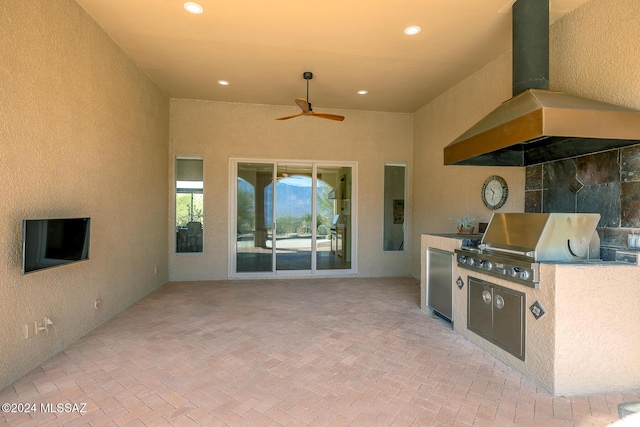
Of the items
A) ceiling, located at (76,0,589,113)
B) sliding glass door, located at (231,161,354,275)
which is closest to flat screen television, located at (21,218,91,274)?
ceiling, located at (76,0,589,113)

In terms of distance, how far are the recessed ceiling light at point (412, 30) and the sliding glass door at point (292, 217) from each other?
3.11 m

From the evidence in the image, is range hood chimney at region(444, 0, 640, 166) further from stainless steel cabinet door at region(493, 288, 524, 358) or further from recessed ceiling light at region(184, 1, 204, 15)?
recessed ceiling light at region(184, 1, 204, 15)

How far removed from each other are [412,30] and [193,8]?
232cm

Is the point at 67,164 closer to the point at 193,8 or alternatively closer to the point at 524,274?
the point at 193,8

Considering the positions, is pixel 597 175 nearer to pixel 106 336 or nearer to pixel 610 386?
pixel 610 386

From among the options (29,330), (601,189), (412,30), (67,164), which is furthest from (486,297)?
(67,164)

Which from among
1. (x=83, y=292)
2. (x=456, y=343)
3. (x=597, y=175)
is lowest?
(x=456, y=343)

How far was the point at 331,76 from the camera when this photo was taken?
473cm

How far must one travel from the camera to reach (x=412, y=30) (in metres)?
3.49

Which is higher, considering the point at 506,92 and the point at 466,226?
the point at 506,92

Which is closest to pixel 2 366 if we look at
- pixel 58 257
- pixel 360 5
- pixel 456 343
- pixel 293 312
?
pixel 58 257

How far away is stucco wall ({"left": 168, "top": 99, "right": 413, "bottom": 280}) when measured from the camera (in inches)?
234

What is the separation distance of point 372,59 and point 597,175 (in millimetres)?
2825

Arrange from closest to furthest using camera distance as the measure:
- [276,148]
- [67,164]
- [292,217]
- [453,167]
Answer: [67,164] < [453,167] < [276,148] < [292,217]
